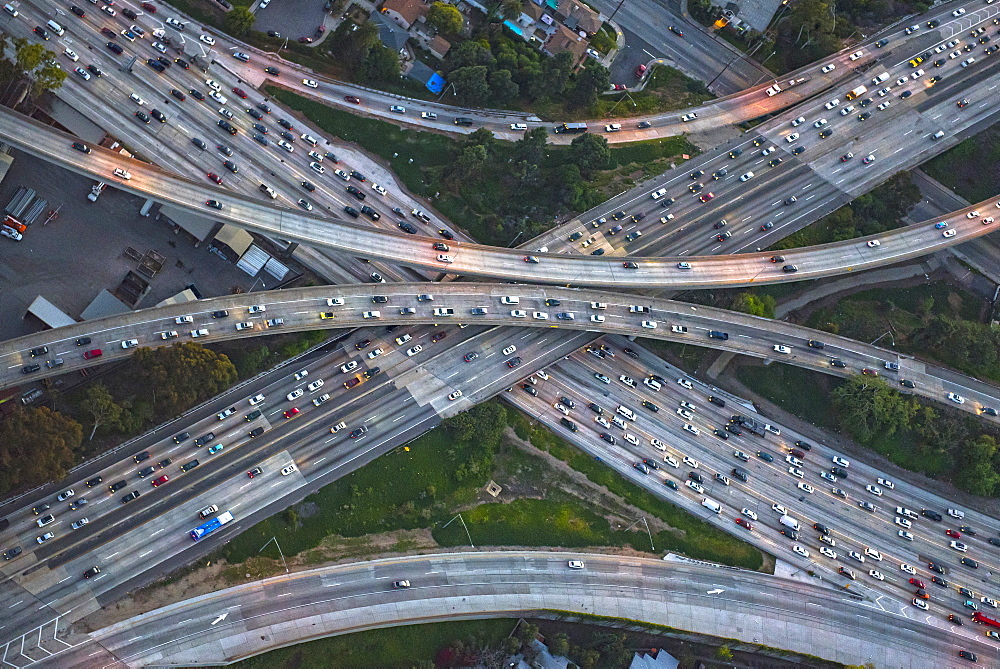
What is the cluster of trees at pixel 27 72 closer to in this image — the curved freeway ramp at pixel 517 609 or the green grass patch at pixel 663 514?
the curved freeway ramp at pixel 517 609

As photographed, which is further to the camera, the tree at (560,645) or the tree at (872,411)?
the tree at (872,411)

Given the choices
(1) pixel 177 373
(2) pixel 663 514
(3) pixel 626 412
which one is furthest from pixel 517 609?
(1) pixel 177 373

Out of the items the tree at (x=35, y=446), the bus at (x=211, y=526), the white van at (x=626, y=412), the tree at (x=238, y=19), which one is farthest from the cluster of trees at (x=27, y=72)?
the white van at (x=626, y=412)

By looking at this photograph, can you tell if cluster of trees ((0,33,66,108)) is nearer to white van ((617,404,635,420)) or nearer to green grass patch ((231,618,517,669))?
green grass patch ((231,618,517,669))

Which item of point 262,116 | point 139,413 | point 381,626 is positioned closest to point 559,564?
point 381,626

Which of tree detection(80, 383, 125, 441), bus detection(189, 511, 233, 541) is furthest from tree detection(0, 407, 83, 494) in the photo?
bus detection(189, 511, 233, 541)

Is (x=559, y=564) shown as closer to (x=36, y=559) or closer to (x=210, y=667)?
(x=210, y=667)
